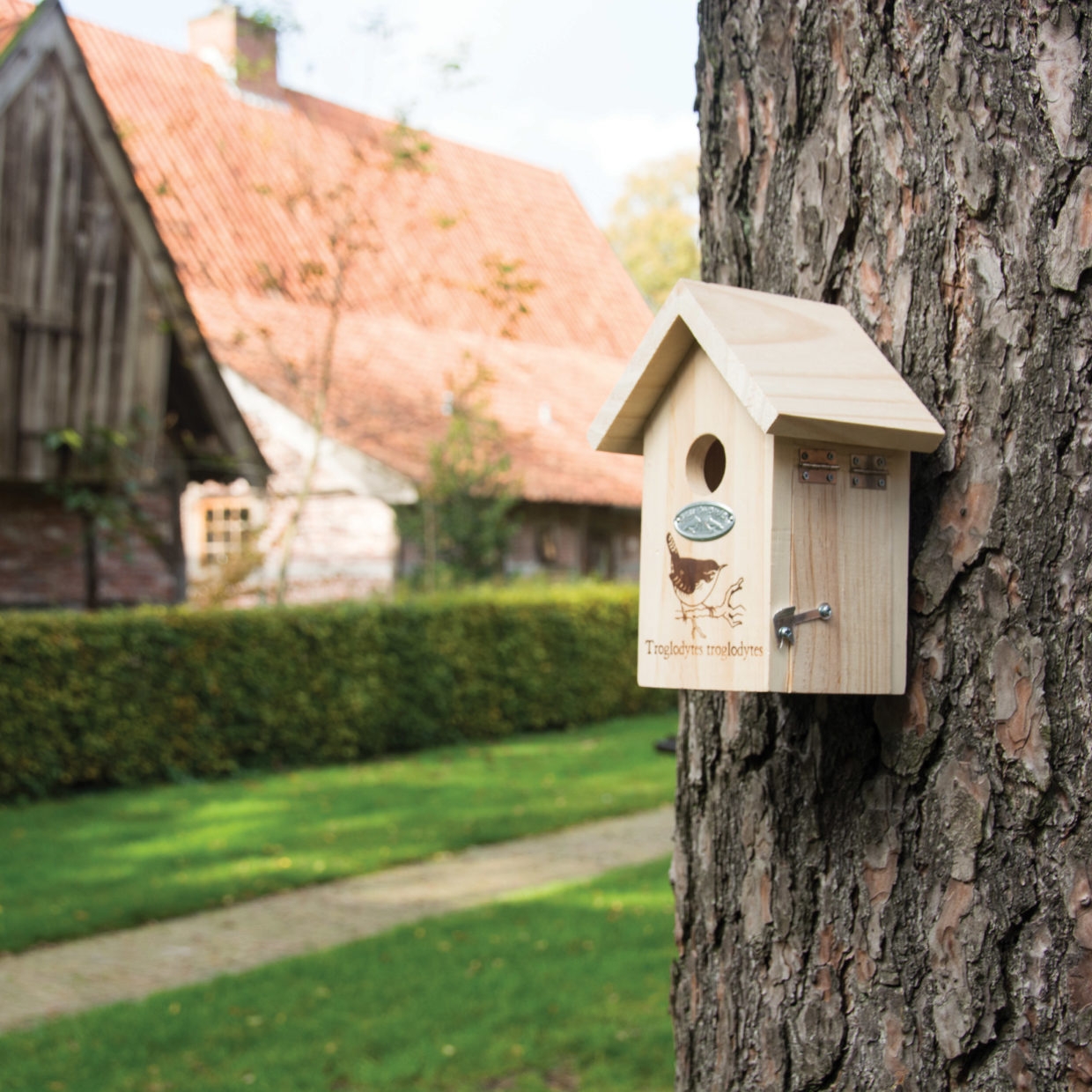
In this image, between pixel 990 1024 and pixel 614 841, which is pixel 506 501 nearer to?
pixel 614 841

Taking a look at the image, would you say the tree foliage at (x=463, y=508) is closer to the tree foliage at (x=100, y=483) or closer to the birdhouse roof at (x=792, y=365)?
the tree foliage at (x=100, y=483)

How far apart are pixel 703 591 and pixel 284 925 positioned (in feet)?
18.5

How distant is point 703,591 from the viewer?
217cm

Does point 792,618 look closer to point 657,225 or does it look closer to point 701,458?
point 701,458

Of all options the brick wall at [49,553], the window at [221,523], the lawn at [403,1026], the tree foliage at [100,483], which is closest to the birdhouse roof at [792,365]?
the lawn at [403,1026]

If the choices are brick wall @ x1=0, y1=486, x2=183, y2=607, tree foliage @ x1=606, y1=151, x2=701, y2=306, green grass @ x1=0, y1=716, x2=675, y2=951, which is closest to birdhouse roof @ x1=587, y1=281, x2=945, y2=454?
green grass @ x1=0, y1=716, x2=675, y2=951

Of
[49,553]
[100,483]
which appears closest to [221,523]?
[49,553]

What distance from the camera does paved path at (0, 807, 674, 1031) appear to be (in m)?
6.11

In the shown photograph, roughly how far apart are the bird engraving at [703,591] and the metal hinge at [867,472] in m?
0.24

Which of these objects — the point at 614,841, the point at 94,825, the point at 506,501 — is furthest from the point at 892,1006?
the point at 506,501

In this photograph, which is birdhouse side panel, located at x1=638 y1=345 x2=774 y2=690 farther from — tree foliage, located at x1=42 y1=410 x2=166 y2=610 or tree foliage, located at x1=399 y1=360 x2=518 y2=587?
tree foliage, located at x1=399 y1=360 x2=518 y2=587

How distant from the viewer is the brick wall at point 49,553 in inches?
529

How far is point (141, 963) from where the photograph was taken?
6.49 metres

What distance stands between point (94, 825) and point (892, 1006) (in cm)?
860
